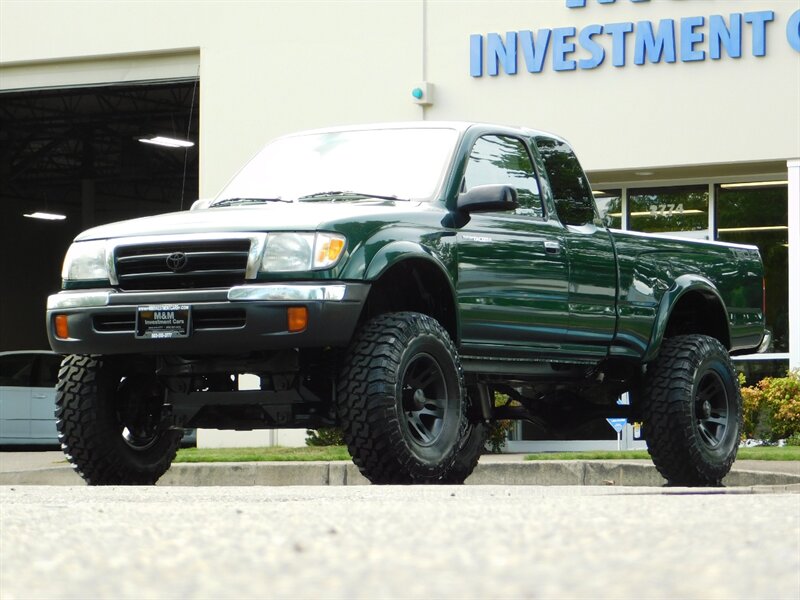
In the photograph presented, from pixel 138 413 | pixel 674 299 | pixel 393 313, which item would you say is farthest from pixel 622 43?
pixel 393 313

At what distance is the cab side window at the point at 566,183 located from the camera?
989cm

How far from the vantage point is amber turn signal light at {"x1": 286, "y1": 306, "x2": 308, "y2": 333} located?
766 cm

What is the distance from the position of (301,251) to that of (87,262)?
4.40ft

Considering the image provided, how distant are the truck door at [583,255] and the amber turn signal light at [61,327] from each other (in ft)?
9.62

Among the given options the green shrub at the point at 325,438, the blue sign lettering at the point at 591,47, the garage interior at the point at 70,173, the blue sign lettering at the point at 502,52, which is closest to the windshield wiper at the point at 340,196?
the green shrub at the point at 325,438

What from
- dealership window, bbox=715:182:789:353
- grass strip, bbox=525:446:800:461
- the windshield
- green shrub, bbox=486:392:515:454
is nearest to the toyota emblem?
the windshield

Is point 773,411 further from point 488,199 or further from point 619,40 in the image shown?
point 488,199

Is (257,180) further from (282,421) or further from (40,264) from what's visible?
(40,264)

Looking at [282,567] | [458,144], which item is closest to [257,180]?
[458,144]

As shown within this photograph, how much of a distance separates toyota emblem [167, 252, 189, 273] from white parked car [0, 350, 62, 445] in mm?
15800

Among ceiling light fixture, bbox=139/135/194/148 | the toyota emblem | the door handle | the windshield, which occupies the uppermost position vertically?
ceiling light fixture, bbox=139/135/194/148

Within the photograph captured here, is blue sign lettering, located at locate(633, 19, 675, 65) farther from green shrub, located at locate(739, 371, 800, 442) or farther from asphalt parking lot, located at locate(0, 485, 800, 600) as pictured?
asphalt parking lot, located at locate(0, 485, 800, 600)

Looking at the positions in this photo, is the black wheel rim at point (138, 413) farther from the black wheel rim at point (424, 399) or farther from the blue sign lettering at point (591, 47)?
the blue sign lettering at point (591, 47)

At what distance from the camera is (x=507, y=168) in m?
9.55
